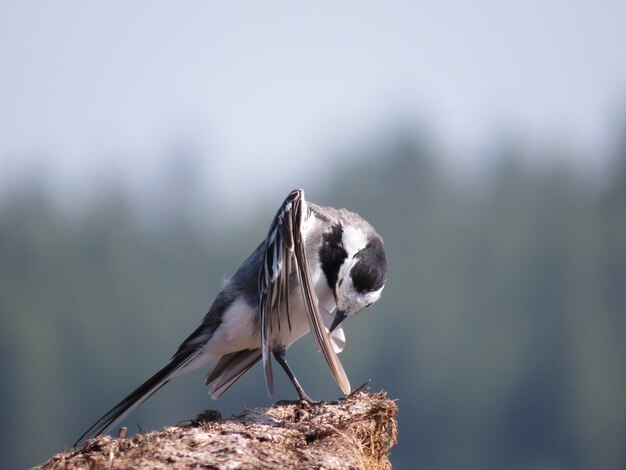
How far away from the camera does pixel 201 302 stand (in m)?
100

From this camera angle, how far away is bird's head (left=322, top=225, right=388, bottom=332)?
8867 mm

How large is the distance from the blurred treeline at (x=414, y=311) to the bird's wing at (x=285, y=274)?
223ft

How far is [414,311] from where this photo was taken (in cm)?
9781

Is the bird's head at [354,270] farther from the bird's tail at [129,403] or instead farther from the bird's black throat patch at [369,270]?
the bird's tail at [129,403]

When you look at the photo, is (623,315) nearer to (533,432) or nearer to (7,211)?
(533,432)

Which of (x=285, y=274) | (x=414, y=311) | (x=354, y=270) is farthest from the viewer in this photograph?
(x=414, y=311)

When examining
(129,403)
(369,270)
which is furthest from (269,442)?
(369,270)

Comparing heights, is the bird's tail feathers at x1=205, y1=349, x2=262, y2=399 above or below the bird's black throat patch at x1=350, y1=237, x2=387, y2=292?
below

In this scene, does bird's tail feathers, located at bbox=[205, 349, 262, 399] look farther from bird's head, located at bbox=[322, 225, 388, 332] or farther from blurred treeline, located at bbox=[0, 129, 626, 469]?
blurred treeline, located at bbox=[0, 129, 626, 469]

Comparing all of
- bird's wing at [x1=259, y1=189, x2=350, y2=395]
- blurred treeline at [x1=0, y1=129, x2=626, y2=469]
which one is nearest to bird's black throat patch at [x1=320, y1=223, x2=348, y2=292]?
bird's wing at [x1=259, y1=189, x2=350, y2=395]

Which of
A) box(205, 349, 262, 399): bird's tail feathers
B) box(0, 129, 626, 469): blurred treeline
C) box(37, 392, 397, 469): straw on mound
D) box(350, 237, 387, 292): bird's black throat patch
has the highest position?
box(350, 237, 387, 292): bird's black throat patch

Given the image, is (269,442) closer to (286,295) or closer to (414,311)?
(286,295)

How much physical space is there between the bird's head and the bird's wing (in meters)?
0.44

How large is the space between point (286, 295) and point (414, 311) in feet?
294
